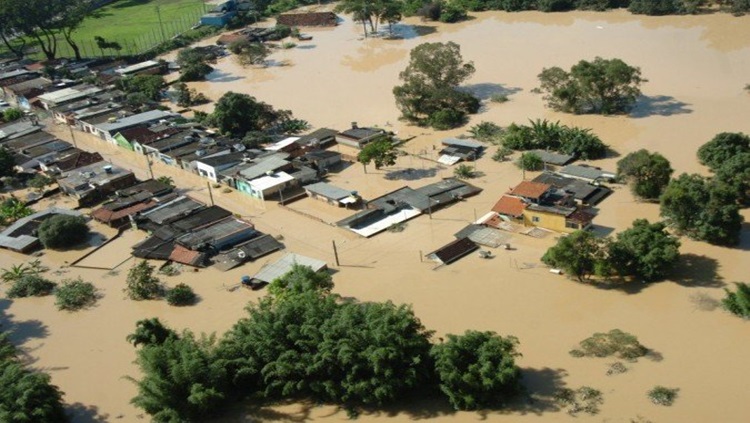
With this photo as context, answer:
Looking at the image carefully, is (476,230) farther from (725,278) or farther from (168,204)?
(168,204)

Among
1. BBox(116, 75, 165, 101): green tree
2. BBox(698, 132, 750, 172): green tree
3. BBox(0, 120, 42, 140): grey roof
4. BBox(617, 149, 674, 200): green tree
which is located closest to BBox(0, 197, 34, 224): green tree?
BBox(0, 120, 42, 140): grey roof

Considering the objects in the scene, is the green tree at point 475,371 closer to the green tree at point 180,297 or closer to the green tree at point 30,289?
the green tree at point 180,297

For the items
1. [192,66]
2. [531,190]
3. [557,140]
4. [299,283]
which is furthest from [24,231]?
[192,66]

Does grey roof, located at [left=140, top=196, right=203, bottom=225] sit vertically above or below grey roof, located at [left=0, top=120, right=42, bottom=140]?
below

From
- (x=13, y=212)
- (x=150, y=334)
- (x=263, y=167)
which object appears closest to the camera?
(x=150, y=334)

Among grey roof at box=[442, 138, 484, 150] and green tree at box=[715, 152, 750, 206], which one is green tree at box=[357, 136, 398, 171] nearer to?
grey roof at box=[442, 138, 484, 150]

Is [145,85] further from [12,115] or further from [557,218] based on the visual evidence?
[557,218]
